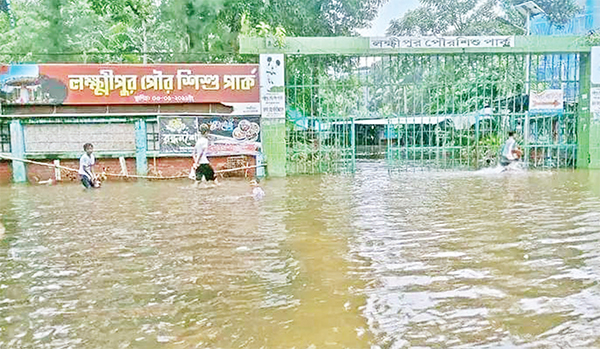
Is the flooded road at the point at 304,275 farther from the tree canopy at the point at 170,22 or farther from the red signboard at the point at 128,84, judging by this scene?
the tree canopy at the point at 170,22

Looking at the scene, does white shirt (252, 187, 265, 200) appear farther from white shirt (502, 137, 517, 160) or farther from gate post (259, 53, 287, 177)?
white shirt (502, 137, 517, 160)

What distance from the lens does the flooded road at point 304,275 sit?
439 cm

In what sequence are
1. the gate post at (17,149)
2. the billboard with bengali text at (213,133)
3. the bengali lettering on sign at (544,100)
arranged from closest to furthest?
the gate post at (17,149)
the billboard with bengali text at (213,133)
the bengali lettering on sign at (544,100)

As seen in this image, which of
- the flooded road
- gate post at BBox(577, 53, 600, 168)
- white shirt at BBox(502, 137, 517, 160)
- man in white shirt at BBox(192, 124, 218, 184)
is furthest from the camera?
gate post at BBox(577, 53, 600, 168)

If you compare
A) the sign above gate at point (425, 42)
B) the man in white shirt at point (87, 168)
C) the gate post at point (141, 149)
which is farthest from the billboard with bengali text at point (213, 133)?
the sign above gate at point (425, 42)

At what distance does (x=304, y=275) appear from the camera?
604cm

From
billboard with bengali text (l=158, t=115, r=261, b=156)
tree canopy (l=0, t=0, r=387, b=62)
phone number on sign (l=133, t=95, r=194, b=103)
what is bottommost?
billboard with bengali text (l=158, t=115, r=261, b=156)

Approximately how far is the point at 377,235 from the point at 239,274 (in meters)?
2.61

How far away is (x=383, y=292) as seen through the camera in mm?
5359

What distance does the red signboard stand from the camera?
59.0ft

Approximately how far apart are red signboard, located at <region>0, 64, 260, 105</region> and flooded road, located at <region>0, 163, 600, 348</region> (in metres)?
7.33

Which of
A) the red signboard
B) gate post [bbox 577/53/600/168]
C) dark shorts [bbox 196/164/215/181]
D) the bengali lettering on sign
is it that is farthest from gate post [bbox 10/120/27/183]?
gate post [bbox 577/53/600/168]

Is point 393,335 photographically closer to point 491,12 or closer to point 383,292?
point 383,292

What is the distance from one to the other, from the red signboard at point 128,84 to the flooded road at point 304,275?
7.33 metres
